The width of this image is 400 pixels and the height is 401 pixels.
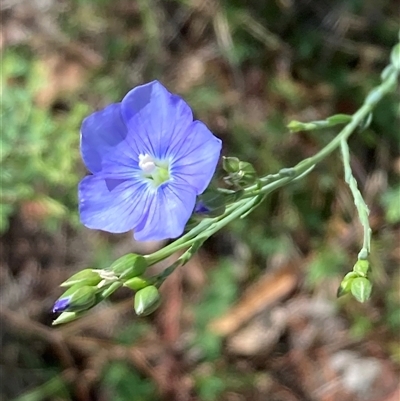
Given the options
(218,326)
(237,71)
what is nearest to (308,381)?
(218,326)

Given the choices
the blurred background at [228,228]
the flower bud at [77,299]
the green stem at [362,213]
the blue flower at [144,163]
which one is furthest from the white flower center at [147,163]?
the blurred background at [228,228]

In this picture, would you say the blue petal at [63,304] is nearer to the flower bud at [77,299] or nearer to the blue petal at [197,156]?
the flower bud at [77,299]

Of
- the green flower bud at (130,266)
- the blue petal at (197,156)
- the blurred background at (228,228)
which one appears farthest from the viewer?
the blurred background at (228,228)

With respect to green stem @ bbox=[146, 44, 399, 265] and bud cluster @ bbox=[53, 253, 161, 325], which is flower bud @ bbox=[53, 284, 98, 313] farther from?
green stem @ bbox=[146, 44, 399, 265]

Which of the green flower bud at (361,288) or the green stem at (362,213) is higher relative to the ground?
the green stem at (362,213)

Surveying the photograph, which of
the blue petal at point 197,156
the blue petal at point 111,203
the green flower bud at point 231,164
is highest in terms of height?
the blue petal at point 197,156

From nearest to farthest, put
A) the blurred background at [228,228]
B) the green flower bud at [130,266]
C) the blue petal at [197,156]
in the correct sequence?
the blue petal at [197,156], the green flower bud at [130,266], the blurred background at [228,228]
